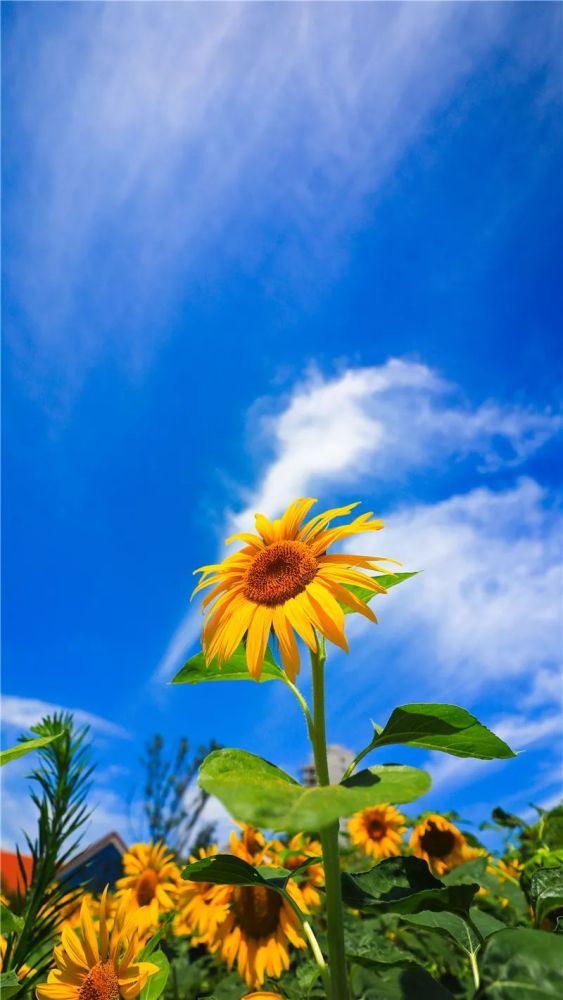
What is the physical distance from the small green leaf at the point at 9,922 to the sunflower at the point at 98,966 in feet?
0.40

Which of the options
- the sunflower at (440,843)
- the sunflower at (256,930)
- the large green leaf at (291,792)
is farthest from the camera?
the sunflower at (440,843)

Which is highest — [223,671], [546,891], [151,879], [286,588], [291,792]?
[286,588]

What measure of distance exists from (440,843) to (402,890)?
9.02ft

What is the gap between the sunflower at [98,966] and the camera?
1.24m

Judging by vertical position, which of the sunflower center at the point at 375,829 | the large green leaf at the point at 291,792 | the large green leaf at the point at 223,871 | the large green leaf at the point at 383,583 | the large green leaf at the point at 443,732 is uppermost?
the large green leaf at the point at 383,583

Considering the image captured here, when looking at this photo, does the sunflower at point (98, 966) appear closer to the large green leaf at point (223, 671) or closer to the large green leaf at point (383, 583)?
the large green leaf at point (223, 671)

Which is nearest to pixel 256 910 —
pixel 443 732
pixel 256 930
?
pixel 256 930

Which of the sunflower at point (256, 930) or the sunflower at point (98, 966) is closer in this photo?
the sunflower at point (98, 966)

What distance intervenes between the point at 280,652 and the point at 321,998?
1.38 metres

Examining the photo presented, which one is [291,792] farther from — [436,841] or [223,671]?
[436,841]

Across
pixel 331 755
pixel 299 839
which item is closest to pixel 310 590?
pixel 299 839

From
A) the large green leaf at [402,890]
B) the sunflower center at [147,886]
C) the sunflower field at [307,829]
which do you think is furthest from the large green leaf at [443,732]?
the sunflower center at [147,886]

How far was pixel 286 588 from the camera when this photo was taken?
1251 millimetres

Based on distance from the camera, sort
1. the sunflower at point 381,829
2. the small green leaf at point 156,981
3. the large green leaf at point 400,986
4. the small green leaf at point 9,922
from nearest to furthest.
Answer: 1. the large green leaf at point 400,986
2. the small green leaf at point 156,981
3. the small green leaf at point 9,922
4. the sunflower at point 381,829
